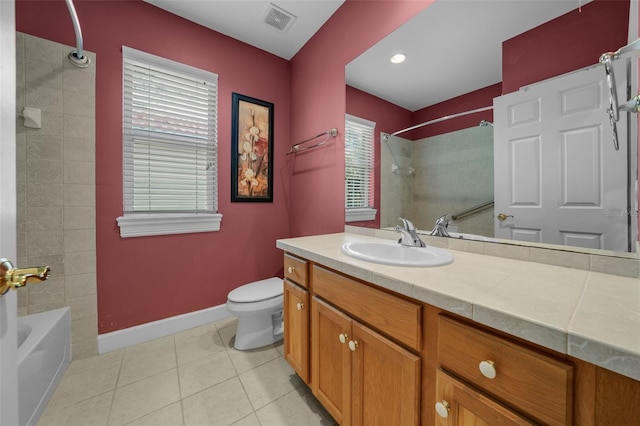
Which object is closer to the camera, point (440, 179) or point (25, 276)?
point (25, 276)

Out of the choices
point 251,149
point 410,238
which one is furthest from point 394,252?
point 251,149

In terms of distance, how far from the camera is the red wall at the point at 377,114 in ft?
4.77

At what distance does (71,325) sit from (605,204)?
2.84 metres

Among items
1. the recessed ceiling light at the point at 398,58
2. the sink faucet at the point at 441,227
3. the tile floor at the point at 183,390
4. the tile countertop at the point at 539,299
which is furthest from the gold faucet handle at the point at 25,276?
the recessed ceiling light at the point at 398,58

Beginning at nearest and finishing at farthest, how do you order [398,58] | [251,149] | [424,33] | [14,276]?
[14,276], [424,33], [398,58], [251,149]

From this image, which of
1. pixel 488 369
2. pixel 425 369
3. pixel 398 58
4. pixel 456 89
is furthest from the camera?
pixel 398 58

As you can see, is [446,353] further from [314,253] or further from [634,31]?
[634,31]

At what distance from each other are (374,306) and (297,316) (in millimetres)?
590

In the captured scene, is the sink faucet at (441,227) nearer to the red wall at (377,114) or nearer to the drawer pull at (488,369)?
the red wall at (377,114)

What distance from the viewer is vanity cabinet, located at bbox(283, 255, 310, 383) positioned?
1203 mm

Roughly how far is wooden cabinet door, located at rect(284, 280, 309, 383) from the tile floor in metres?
0.20

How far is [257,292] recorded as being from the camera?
68.8 inches

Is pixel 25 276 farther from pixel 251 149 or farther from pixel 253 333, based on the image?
pixel 251 149

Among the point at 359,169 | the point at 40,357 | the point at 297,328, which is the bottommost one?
the point at 40,357
